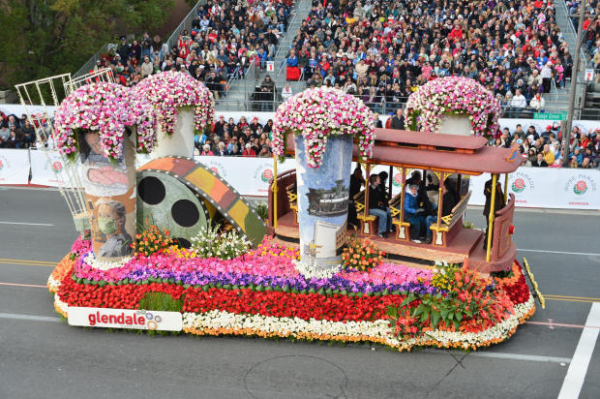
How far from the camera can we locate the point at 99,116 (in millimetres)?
12336

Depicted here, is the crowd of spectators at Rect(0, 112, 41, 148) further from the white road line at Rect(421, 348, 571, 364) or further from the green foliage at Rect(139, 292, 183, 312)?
the white road line at Rect(421, 348, 571, 364)

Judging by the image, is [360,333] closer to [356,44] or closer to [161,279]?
[161,279]

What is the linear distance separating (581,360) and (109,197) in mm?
8861

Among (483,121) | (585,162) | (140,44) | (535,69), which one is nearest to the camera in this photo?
(483,121)

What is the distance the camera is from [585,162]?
21578 mm

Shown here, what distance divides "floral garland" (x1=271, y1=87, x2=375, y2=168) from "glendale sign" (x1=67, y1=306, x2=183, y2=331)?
378cm

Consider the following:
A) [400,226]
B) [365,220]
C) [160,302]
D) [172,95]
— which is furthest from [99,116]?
[400,226]

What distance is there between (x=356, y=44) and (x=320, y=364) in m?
20.7

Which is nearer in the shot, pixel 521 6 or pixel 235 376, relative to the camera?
pixel 235 376

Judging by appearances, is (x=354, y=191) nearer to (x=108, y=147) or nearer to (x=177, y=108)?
(x=177, y=108)

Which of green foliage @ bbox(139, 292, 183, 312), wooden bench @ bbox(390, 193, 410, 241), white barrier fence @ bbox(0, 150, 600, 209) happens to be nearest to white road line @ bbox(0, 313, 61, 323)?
green foliage @ bbox(139, 292, 183, 312)

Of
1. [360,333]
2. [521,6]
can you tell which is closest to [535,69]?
[521,6]

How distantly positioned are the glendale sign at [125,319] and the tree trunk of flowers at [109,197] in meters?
1.15

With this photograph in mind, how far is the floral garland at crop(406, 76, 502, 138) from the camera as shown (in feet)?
48.3
